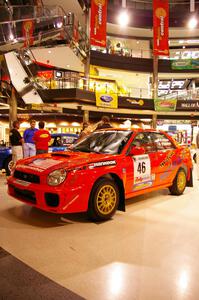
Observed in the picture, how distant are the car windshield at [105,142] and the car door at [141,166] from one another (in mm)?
203

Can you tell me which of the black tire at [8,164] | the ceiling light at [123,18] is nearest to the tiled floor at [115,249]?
the black tire at [8,164]

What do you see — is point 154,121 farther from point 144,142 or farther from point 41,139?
point 144,142

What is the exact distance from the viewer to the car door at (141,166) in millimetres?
4520

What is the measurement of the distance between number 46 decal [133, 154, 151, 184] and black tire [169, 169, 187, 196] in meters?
1.13

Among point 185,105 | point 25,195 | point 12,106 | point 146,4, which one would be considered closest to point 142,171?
point 25,195

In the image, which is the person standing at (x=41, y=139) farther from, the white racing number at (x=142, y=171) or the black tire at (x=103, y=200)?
the black tire at (x=103, y=200)

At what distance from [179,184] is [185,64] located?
20.6 metres

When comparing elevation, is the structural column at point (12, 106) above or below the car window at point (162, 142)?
above

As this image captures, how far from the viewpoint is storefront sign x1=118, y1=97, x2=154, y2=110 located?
734 inches

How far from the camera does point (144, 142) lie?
5086 mm

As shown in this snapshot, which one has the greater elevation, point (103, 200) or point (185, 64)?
point (185, 64)

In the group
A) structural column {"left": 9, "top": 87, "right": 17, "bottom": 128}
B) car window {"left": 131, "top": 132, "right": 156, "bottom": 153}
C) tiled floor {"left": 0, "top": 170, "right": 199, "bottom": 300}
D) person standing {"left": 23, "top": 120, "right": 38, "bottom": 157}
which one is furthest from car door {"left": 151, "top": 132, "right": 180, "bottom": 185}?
structural column {"left": 9, "top": 87, "right": 17, "bottom": 128}

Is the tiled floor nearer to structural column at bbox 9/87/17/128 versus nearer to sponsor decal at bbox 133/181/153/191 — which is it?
sponsor decal at bbox 133/181/153/191

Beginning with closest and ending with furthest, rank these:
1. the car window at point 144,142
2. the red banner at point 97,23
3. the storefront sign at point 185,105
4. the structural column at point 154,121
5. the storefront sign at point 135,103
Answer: the car window at point 144,142 < the red banner at point 97,23 < the storefront sign at point 135,103 < the storefront sign at point 185,105 < the structural column at point 154,121
